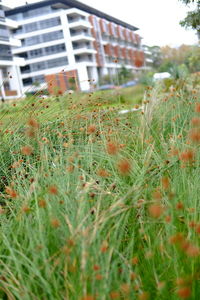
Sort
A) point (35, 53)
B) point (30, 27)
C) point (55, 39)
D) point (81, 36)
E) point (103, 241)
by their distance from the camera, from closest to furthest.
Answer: point (103, 241) < point (81, 36) < point (55, 39) < point (35, 53) < point (30, 27)

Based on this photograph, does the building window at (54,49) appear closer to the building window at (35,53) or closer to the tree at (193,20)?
the building window at (35,53)

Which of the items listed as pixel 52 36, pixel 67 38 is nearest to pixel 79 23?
pixel 67 38

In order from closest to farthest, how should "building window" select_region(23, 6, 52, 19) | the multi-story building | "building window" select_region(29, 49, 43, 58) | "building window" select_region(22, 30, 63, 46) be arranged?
1. the multi-story building
2. "building window" select_region(22, 30, 63, 46)
3. "building window" select_region(29, 49, 43, 58)
4. "building window" select_region(23, 6, 52, 19)

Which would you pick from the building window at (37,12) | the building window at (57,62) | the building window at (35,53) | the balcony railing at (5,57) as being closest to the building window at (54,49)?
the building window at (35,53)

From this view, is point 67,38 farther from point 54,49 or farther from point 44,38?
point 44,38

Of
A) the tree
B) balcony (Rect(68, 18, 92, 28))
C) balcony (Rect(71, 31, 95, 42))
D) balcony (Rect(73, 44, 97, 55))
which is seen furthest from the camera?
balcony (Rect(68, 18, 92, 28))

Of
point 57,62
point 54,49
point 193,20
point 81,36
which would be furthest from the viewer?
point 54,49

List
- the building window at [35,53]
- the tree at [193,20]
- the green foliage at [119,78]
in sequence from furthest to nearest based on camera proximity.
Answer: the building window at [35,53]
the tree at [193,20]
the green foliage at [119,78]

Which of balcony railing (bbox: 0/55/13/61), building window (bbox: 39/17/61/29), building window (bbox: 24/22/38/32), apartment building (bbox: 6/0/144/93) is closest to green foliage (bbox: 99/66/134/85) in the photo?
balcony railing (bbox: 0/55/13/61)

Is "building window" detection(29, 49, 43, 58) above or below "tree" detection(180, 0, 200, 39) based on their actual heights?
above

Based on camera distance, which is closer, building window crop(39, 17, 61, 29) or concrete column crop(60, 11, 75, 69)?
concrete column crop(60, 11, 75, 69)

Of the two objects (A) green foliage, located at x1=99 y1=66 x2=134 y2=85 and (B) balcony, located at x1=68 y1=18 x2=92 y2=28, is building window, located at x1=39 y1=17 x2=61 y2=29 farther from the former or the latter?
(A) green foliage, located at x1=99 y1=66 x2=134 y2=85

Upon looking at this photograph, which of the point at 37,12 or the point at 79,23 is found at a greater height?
the point at 37,12

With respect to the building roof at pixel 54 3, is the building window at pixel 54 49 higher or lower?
lower
